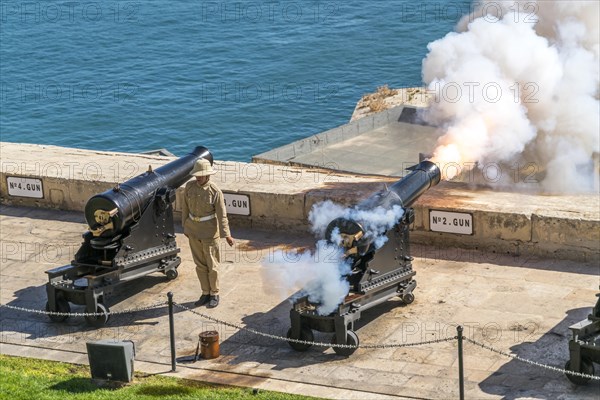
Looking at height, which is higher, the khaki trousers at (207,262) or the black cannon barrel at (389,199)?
the black cannon barrel at (389,199)

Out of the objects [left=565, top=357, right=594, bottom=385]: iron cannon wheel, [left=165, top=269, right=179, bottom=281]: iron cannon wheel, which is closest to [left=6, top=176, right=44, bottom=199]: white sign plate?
[left=165, top=269, right=179, bottom=281]: iron cannon wheel

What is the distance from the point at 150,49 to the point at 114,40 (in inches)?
110

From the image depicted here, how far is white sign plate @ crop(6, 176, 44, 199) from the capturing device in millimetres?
18531

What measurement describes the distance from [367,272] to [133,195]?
2988 mm

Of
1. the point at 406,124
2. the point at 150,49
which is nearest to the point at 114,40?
the point at 150,49

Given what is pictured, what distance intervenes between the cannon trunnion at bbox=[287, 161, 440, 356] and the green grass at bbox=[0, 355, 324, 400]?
1.20 metres

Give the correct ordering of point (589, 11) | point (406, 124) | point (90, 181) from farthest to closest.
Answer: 1. point (406, 124)
2. point (589, 11)
3. point (90, 181)

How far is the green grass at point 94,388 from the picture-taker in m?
12.2

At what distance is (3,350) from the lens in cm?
1388

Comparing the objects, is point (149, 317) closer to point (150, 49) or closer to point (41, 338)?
point (41, 338)

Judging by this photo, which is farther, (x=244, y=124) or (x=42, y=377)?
(x=244, y=124)

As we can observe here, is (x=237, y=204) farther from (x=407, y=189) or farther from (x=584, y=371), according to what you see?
(x=584, y=371)

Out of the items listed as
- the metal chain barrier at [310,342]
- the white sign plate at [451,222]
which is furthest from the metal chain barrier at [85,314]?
the white sign plate at [451,222]

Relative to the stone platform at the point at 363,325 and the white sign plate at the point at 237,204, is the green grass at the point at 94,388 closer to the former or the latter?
the stone platform at the point at 363,325
